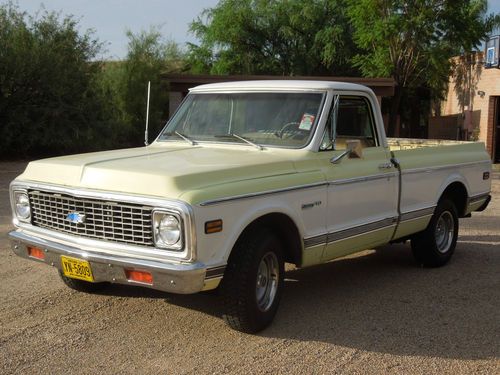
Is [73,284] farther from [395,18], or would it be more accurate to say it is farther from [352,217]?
[395,18]

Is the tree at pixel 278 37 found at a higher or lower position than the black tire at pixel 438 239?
higher

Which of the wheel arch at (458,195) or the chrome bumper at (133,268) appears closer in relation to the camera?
the chrome bumper at (133,268)

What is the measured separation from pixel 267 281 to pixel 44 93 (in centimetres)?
1588

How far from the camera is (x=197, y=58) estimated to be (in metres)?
31.1

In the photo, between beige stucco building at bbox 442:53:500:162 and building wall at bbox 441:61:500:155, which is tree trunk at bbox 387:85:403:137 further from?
building wall at bbox 441:61:500:155

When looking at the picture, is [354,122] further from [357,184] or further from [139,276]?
[139,276]

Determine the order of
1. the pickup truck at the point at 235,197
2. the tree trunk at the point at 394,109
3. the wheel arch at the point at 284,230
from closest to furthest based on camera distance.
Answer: the pickup truck at the point at 235,197, the wheel arch at the point at 284,230, the tree trunk at the point at 394,109

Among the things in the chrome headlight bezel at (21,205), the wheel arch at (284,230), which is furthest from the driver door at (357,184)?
the chrome headlight bezel at (21,205)

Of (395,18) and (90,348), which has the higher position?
(395,18)

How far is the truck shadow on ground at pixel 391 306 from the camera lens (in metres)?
4.56

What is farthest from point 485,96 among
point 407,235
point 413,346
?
point 413,346

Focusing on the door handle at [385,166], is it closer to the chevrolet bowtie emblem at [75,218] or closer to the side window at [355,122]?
the side window at [355,122]

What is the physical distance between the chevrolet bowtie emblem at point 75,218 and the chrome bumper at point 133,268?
19 cm

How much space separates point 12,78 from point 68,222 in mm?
15255
